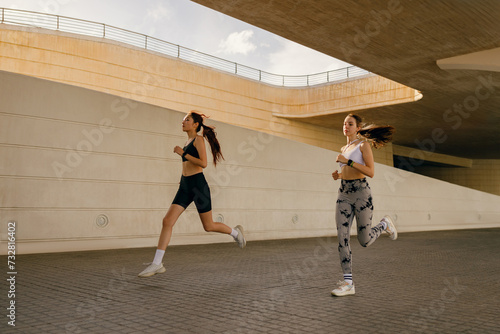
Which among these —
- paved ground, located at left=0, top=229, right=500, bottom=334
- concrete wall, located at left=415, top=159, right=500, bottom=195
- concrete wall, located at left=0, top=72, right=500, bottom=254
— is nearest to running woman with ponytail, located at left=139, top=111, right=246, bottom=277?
paved ground, located at left=0, top=229, right=500, bottom=334

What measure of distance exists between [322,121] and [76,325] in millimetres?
26812

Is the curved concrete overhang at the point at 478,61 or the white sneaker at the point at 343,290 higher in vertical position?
the curved concrete overhang at the point at 478,61

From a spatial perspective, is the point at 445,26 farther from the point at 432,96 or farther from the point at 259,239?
the point at 432,96

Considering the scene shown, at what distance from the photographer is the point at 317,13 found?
442 inches

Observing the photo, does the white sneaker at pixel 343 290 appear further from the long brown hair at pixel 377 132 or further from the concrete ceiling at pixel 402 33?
the concrete ceiling at pixel 402 33

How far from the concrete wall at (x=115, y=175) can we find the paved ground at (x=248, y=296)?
1157 millimetres

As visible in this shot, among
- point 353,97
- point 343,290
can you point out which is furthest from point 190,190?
point 353,97

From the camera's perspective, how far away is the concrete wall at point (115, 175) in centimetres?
801

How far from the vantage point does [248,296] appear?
4359 millimetres

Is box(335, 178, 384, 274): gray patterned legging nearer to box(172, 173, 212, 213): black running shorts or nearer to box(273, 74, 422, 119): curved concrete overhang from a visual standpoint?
box(172, 173, 212, 213): black running shorts

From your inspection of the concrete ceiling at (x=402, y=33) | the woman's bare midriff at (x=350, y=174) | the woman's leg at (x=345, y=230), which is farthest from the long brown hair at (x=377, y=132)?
the concrete ceiling at (x=402, y=33)

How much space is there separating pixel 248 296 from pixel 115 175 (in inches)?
226

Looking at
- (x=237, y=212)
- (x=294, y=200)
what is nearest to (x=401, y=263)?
(x=237, y=212)

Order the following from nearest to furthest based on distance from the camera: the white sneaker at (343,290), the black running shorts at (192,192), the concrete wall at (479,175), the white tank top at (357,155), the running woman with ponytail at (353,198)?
the white sneaker at (343,290) → the running woman with ponytail at (353,198) → the white tank top at (357,155) → the black running shorts at (192,192) → the concrete wall at (479,175)
